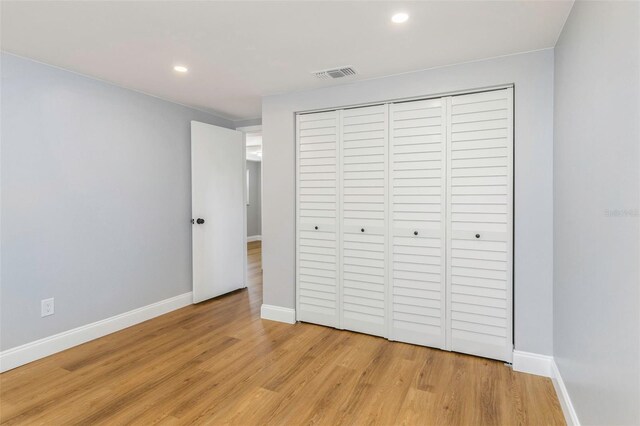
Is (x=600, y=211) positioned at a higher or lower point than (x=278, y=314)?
higher

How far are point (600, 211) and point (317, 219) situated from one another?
2212 mm

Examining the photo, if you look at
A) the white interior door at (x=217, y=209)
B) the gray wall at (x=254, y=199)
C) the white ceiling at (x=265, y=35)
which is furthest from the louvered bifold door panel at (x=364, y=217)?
the gray wall at (x=254, y=199)

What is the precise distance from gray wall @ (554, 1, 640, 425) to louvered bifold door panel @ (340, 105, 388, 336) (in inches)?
50.4

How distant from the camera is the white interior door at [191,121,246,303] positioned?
395cm

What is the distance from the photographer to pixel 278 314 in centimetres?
342

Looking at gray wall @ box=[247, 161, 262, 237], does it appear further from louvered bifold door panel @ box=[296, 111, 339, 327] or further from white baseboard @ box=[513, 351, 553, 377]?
white baseboard @ box=[513, 351, 553, 377]

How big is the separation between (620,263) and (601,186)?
0.35 m

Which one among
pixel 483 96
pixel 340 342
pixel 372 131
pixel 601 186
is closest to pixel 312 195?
pixel 372 131

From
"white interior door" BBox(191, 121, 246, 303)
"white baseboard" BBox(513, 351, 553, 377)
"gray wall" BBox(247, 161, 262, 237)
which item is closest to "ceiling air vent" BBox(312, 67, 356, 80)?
"white interior door" BBox(191, 121, 246, 303)

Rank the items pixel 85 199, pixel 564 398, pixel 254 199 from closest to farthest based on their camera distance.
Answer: pixel 564 398 → pixel 85 199 → pixel 254 199

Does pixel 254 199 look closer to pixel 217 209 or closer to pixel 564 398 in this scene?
pixel 217 209

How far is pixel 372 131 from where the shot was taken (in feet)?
9.78

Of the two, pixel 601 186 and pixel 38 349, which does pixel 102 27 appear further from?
pixel 601 186

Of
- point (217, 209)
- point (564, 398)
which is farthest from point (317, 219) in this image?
point (564, 398)
